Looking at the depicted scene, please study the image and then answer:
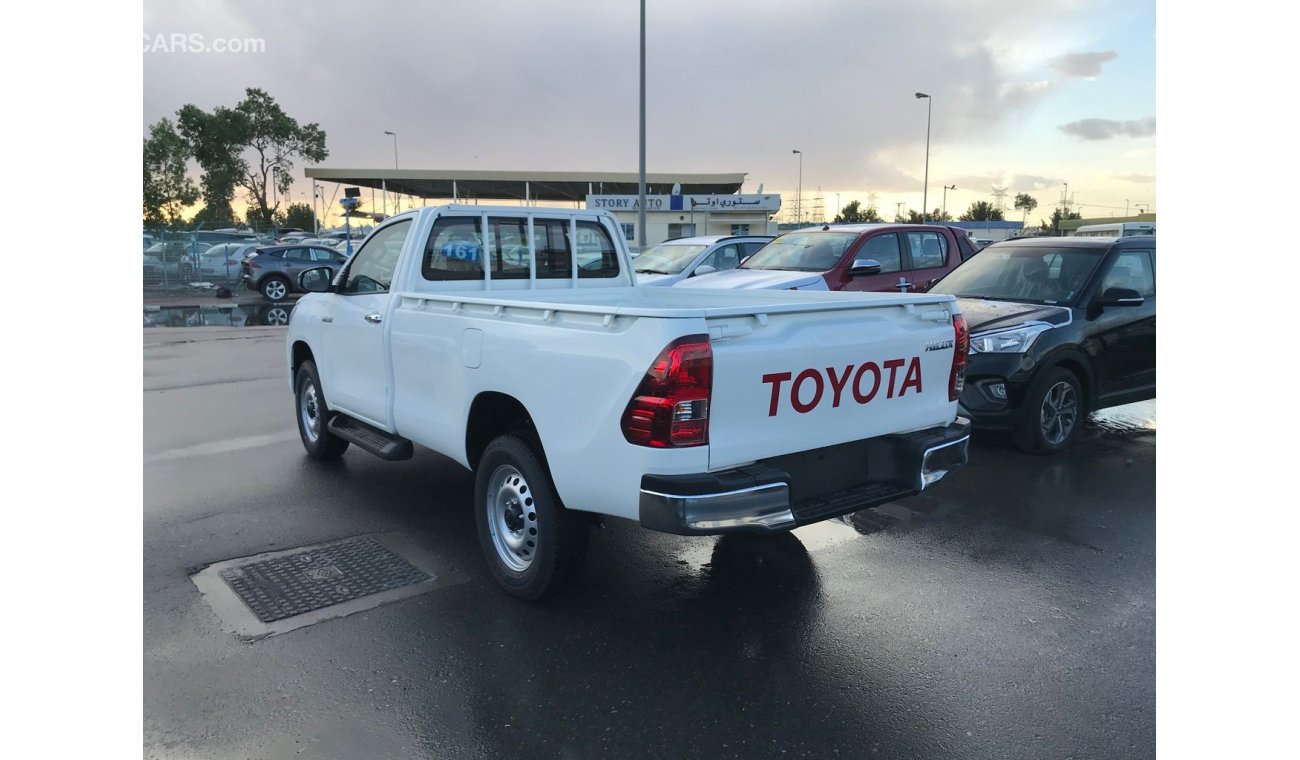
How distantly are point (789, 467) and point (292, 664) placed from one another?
230 cm

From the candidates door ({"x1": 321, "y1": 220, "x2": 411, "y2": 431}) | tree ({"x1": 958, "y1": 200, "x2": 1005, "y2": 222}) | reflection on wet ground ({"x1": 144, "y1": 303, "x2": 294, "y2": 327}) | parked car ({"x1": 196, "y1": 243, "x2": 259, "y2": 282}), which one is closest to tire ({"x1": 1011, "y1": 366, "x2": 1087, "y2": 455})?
door ({"x1": 321, "y1": 220, "x2": 411, "y2": 431})

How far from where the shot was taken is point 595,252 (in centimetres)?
613

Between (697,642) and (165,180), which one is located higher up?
(165,180)

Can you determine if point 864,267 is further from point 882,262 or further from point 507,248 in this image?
point 507,248

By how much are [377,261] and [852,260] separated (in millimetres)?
6590

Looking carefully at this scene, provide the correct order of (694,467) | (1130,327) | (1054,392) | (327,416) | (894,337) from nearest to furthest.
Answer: (694,467)
(894,337)
(327,416)
(1054,392)
(1130,327)

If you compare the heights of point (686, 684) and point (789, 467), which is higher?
point (789, 467)

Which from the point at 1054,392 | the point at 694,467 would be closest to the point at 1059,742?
the point at 694,467

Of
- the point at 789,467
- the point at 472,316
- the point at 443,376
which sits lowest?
the point at 789,467

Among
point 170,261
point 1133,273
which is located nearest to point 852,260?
point 1133,273

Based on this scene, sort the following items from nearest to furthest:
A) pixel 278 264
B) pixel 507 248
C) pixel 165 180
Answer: pixel 507 248 < pixel 278 264 < pixel 165 180

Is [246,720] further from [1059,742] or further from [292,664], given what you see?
[1059,742]

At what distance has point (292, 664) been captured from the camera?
11.7 feet

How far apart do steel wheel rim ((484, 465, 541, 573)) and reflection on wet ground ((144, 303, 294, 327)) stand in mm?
15222
